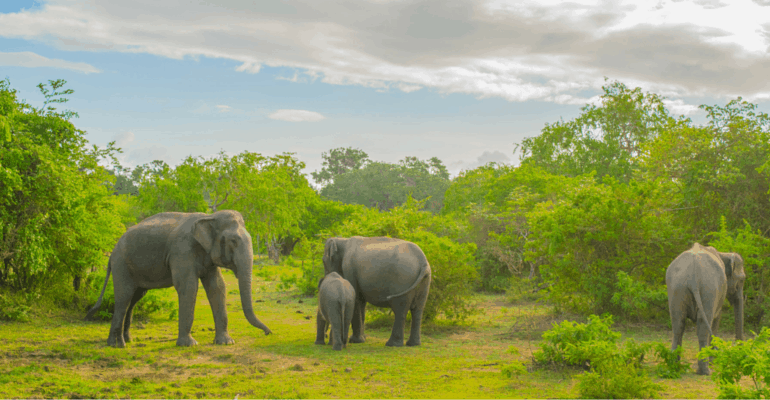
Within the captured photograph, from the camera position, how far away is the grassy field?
782cm

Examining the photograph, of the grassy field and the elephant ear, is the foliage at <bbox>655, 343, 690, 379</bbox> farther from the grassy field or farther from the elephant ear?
the elephant ear

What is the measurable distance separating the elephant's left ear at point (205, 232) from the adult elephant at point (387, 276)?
2279 millimetres

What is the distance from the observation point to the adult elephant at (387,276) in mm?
11242

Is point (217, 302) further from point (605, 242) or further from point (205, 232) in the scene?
point (605, 242)

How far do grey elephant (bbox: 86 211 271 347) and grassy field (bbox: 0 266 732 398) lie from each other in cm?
62

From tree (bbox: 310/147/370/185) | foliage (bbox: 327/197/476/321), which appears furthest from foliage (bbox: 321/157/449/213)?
foliage (bbox: 327/197/476/321)

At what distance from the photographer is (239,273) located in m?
10.8

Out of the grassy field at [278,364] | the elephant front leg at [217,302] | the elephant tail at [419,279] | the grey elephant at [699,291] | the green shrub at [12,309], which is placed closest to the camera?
the grassy field at [278,364]

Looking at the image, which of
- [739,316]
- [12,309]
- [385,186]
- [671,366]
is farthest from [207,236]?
[385,186]

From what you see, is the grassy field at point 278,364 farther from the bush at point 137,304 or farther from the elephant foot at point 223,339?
the bush at point 137,304

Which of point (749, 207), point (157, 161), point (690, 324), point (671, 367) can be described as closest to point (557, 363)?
point (671, 367)

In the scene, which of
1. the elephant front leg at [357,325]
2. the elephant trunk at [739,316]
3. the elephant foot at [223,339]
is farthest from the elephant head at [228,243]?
the elephant trunk at [739,316]

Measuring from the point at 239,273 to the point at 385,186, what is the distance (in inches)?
2552

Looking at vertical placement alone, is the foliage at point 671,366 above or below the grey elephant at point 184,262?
below
